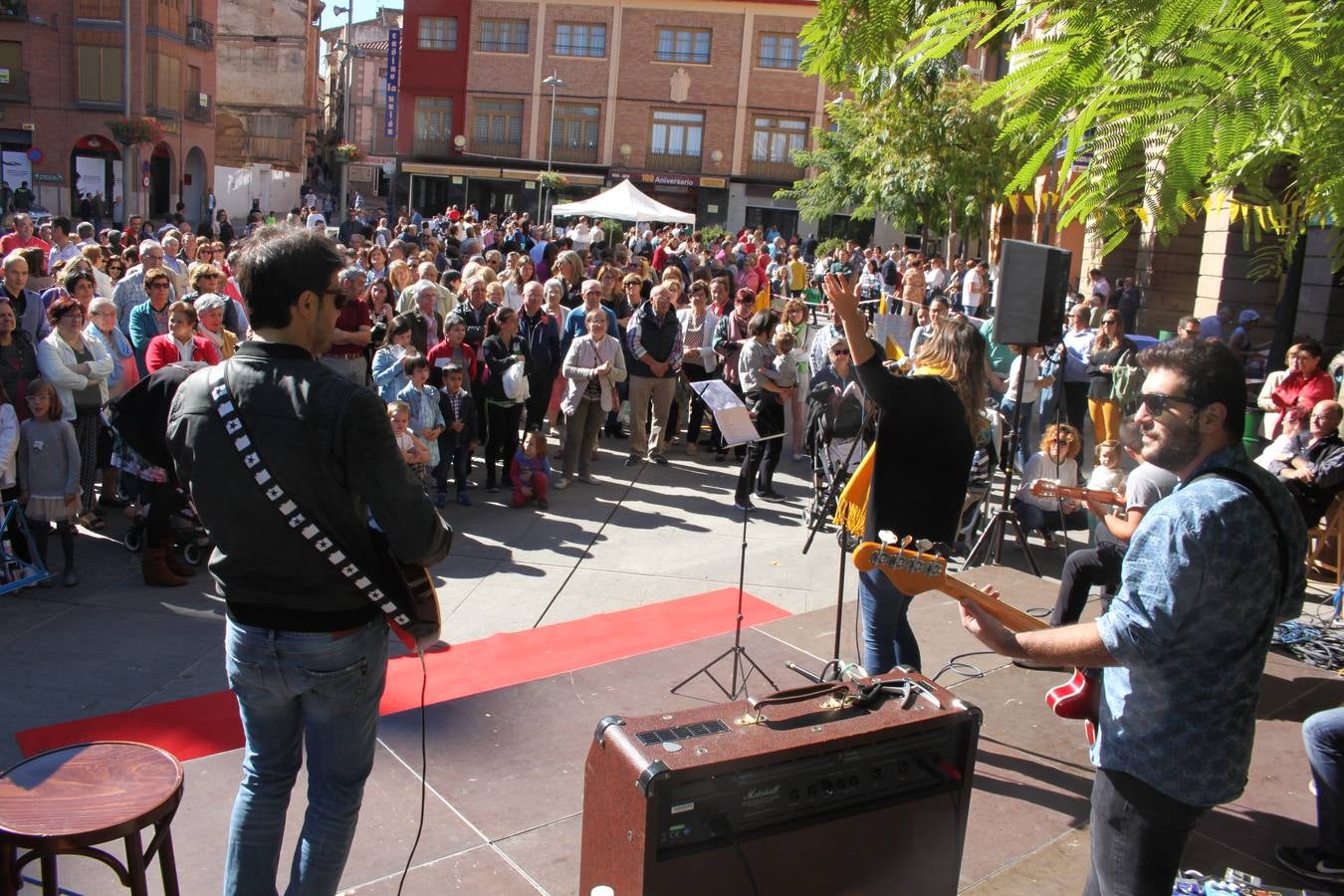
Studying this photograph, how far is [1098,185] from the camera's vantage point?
3139 millimetres

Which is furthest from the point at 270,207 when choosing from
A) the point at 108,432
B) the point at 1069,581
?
the point at 1069,581

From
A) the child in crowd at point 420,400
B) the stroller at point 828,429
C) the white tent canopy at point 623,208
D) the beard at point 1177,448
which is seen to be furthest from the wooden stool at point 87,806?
the white tent canopy at point 623,208

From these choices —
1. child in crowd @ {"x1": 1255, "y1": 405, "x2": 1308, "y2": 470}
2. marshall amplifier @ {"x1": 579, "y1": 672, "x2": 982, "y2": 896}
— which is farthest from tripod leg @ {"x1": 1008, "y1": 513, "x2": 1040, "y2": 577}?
marshall amplifier @ {"x1": 579, "y1": 672, "x2": 982, "y2": 896}

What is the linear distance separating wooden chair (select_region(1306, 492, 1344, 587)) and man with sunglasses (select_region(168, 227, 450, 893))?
7.02 meters

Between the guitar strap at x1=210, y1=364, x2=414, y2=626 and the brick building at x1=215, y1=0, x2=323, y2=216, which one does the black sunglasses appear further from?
the brick building at x1=215, y1=0, x2=323, y2=216

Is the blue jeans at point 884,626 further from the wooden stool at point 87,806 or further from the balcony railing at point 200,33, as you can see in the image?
the balcony railing at point 200,33

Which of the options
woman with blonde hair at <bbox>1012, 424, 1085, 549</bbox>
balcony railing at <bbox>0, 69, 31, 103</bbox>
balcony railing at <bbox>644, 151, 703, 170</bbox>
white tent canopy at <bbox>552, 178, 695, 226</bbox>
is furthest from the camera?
balcony railing at <bbox>644, 151, 703, 170</bbox>

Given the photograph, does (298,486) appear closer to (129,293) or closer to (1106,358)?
(129,293)

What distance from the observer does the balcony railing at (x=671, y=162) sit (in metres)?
43.5

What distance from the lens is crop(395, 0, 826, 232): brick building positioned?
Answer: 4228 centimetres

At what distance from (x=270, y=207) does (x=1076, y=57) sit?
1726 inches

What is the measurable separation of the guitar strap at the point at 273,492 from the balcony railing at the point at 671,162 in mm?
42679

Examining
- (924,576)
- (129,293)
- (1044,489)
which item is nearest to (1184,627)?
→ (924,576)

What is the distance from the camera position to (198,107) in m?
41.5
